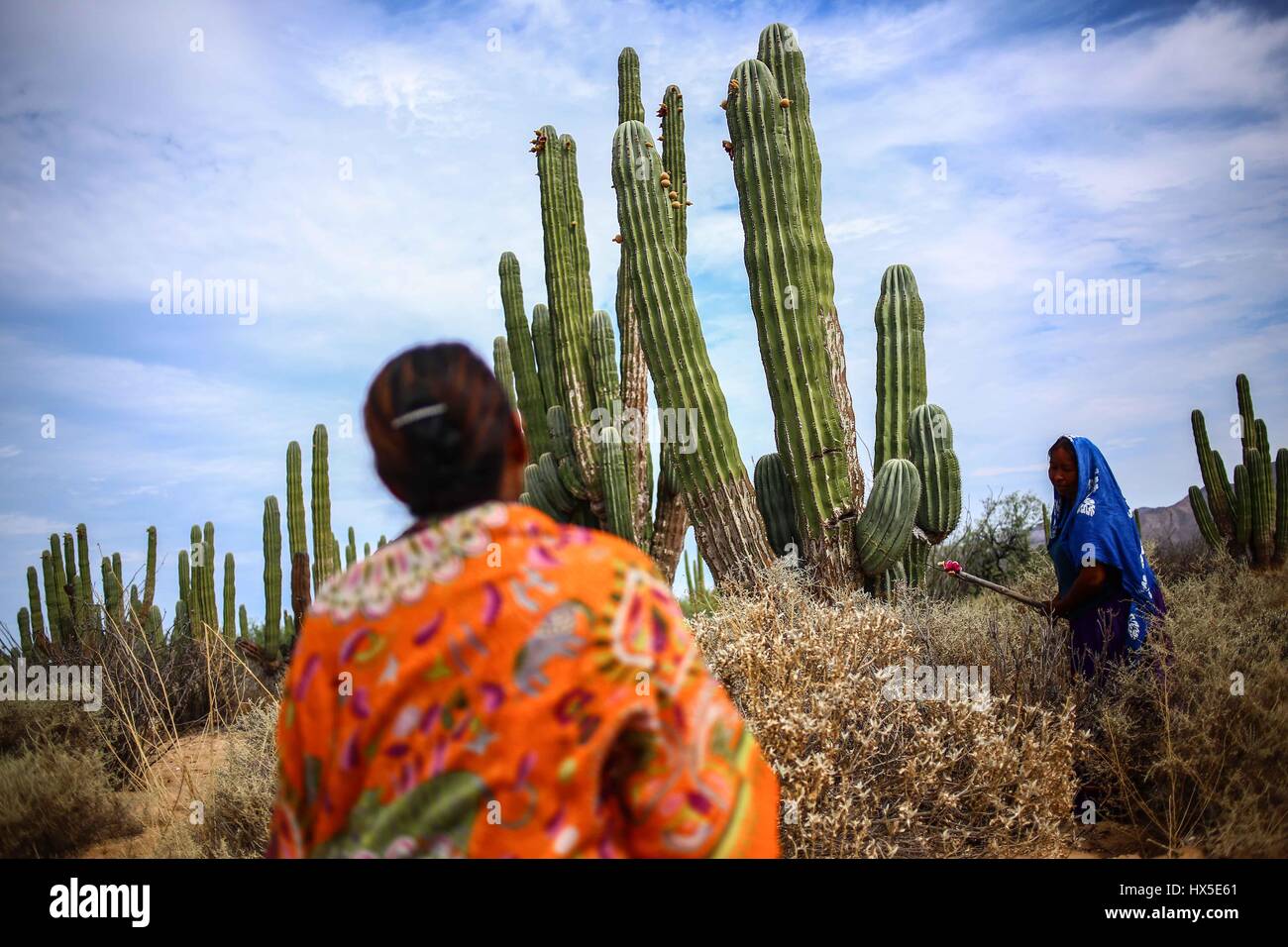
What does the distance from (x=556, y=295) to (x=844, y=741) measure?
24.2ft

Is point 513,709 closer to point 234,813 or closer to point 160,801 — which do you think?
point 234,813

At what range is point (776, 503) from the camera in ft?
24.7

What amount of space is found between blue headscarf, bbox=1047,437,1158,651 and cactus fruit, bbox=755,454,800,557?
266 centimetres

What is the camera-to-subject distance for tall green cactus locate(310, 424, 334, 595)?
32.6 feet

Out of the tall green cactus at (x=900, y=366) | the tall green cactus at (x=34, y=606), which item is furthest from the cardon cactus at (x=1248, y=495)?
the tall green cactus at (x=34, y=606)

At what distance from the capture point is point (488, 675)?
1.37 metres

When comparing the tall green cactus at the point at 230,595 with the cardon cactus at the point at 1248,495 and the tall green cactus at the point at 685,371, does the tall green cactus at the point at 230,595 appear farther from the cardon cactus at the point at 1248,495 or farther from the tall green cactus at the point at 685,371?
the cardon cactus at the point at 1248,495

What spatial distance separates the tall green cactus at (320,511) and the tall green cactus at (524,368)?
2228mm

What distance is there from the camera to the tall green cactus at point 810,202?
7168 mm

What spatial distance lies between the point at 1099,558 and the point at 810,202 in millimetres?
3770

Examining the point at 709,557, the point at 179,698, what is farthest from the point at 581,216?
the point at 179,698

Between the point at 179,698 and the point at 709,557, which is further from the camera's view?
the point at 179,698

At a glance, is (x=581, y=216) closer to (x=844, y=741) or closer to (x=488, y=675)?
(x=844, y=741)
